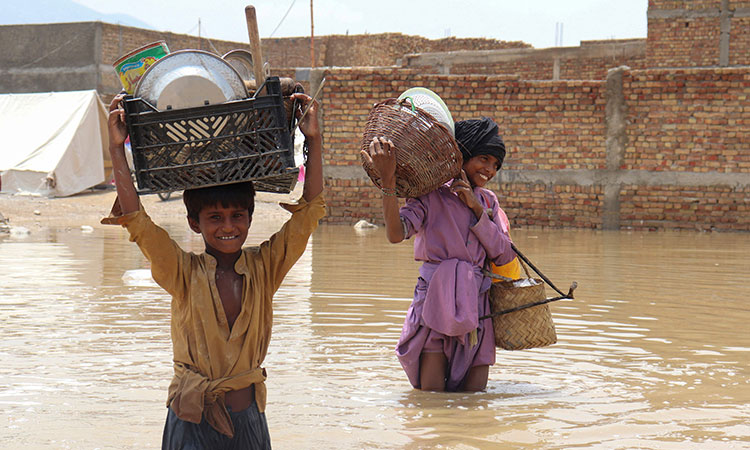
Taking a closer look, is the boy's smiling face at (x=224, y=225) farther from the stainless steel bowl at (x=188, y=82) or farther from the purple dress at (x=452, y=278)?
the purple dress at (x=452, y=278)

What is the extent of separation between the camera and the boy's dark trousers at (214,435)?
107 inches

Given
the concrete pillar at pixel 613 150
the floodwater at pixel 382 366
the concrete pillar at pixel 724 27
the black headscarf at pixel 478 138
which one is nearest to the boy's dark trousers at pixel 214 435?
the floodwater at pixel 382 366

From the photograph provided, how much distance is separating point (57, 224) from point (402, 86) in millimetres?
5930

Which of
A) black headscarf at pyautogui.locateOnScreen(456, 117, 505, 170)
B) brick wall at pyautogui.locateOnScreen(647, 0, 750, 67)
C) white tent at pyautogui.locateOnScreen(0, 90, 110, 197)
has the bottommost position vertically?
black headscarf at pyautogui.locateOnScreen(456, 117, 505, 170)

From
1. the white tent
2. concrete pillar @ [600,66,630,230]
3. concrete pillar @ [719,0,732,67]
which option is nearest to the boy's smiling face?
concrete pillar @ [600,66,630,230]

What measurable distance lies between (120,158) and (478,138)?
2.01m

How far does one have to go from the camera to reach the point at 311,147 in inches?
112

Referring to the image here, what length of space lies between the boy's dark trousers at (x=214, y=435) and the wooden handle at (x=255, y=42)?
0.99m

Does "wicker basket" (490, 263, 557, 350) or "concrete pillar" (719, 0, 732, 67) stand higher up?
"concrete pillar" (719, 0, 732, 67)

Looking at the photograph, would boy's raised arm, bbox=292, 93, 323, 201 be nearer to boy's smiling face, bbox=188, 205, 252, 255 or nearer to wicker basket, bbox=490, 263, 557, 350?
boy's smiling face, bbox=188, 205, 252, 255

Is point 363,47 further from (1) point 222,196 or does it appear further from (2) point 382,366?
(1) point 222,196

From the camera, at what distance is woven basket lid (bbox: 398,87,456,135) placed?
404cm

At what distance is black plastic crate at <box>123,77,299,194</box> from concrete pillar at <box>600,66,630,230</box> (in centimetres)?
1172

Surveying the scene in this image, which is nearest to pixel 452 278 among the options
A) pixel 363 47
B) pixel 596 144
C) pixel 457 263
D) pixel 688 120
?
pixel 457 263
